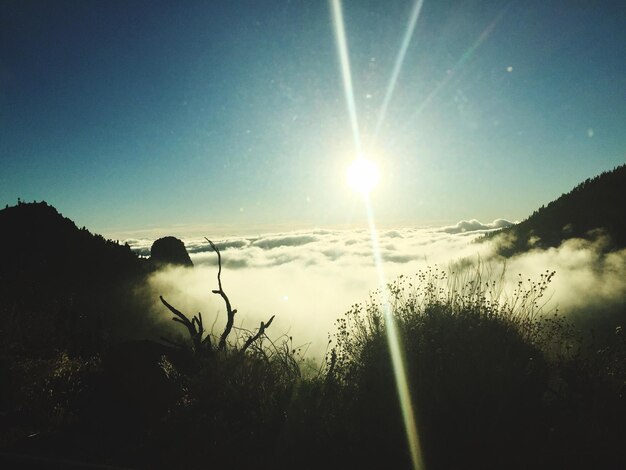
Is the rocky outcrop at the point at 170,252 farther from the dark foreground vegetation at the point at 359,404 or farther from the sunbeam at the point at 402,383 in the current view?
the sunbeam at the point at 402,383

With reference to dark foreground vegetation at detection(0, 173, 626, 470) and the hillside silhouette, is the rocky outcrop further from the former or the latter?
the hillside silhouette

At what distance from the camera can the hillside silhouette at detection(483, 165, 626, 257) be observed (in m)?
44.9

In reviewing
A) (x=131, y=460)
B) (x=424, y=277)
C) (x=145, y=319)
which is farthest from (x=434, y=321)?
(x=145, y=319)

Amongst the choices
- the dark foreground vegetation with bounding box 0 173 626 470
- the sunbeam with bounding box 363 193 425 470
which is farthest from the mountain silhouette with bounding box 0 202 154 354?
the sunbeam with bounding box 363 193 425 470

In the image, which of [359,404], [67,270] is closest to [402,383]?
[359,404]

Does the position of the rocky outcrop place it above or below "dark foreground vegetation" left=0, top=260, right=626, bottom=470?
above

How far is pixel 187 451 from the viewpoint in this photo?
14.5ft

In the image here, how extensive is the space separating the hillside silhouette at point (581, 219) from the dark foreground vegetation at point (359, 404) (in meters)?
51.0

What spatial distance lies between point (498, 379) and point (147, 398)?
6.20m

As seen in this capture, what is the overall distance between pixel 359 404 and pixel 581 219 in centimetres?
5835

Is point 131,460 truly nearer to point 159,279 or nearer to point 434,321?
point 434,321

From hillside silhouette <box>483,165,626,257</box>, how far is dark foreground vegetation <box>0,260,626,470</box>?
50995mm

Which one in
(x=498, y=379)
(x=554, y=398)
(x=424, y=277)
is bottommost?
(x=554, y=398)

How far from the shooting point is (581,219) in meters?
49.6
